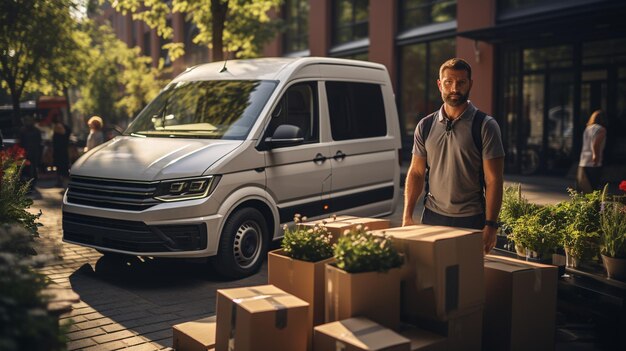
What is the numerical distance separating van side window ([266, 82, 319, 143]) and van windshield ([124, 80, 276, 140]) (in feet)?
0.75

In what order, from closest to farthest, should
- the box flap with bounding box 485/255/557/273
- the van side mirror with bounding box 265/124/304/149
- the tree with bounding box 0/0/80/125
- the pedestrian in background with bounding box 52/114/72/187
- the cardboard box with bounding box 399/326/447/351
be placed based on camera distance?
the cardboard box with bounding box 399/326/447/351 < the box flap with bounding box 485/255/557/273 < the van side mirror with bounding box 265/124/304/149 < the pedestrian in background with bounding box 52/114/72/187 < the tree with bounding box 0/0/80/125

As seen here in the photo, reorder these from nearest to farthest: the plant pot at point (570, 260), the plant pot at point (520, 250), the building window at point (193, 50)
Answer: the plant pot at point (570, 260)
the plant pot at point (520, 250)
the building window at point (193, 50)

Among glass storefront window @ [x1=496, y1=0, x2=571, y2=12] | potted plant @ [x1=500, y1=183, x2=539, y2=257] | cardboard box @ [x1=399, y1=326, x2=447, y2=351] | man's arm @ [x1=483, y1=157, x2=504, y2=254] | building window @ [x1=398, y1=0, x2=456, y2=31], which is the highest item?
building window @ [x1=398, y1=0, x2=456, y2=31]

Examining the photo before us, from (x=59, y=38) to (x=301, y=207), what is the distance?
66.8 feet

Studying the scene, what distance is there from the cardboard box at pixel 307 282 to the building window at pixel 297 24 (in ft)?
75.2

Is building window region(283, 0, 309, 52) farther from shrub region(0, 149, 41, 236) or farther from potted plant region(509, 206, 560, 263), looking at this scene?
potted plant region(509, 206, 560, 263)

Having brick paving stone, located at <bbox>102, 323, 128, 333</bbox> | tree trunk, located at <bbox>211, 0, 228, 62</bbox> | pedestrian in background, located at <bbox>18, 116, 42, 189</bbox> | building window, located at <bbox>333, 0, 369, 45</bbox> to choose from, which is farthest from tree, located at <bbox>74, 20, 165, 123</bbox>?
brick paving stone, located at <bbox>102, 323, 128, 333</bbox>

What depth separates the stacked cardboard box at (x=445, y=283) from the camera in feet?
11.3

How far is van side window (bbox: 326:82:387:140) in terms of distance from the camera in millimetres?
7715

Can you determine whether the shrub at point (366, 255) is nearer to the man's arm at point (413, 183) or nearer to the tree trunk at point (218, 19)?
the man's arm at point (413, 183)

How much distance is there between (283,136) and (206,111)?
968 mm

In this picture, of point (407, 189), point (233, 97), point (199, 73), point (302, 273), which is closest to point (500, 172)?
point (407, 189)

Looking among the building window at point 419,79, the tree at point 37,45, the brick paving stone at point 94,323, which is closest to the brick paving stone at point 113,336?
the brick paving stone at point 94,323

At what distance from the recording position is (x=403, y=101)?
21609mm
